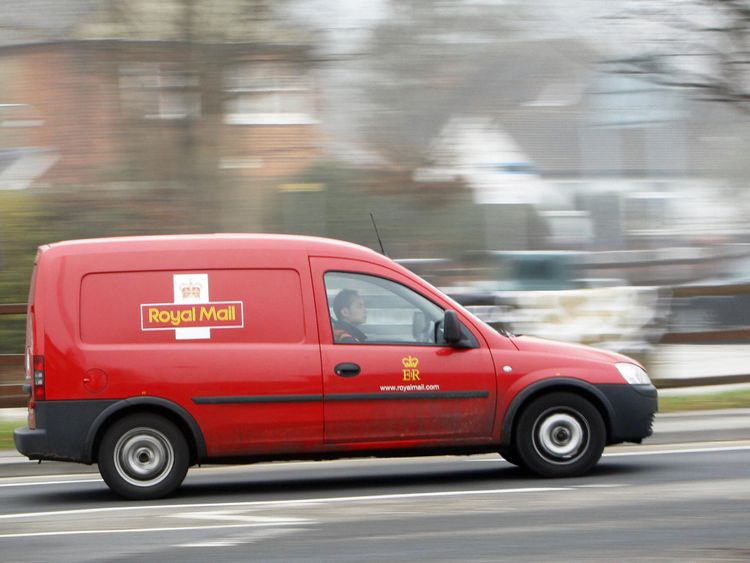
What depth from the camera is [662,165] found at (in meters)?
38.1

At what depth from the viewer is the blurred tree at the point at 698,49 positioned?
44.9 feet

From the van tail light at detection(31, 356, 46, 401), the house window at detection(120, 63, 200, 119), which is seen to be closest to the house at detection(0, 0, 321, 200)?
the house window at detection(120, 63, 200, 119)

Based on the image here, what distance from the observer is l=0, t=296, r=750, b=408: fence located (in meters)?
14.3

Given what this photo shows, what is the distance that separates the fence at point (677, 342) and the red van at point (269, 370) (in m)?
5.45

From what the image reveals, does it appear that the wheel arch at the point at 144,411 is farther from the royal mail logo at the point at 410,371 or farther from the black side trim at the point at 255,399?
the royal mail logo at the point at 410,371

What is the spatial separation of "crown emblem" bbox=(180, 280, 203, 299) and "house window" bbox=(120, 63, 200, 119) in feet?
26.4

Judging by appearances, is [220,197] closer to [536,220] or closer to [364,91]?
[364,91]

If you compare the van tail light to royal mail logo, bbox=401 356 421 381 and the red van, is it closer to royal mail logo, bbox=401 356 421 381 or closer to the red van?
the red van

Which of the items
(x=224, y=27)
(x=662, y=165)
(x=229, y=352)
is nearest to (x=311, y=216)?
(x=224, y=27)

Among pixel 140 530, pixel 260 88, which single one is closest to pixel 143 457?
pixel 140 530

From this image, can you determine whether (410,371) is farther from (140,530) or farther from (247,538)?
(140,530)

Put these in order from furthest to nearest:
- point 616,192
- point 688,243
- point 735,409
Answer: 1. point 616,192
2. point 688,243
3. point 735,409

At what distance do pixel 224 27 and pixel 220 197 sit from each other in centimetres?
218

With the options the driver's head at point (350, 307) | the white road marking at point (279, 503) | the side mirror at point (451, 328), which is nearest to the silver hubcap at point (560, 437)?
the white road marking at point (279, 503)
